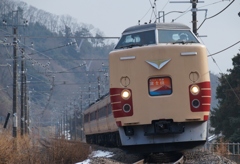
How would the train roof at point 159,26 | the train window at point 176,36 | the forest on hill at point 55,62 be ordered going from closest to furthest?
1. the train window at point 176,36
2. the train roof at point 159,26
3. the forest on hill at point 55,62

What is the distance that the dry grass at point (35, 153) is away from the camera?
72.6 ft

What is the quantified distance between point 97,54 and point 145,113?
12049 centimetres

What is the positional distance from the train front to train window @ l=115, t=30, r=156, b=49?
1.67ft

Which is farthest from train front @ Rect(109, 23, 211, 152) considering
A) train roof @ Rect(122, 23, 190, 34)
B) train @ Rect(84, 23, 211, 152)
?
train roof @ Rect(122, 23, 190, 34)

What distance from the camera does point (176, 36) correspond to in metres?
18.2

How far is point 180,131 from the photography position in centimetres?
1694

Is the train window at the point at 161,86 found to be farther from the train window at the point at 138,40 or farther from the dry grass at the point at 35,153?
the dry grass at the point at 35,153

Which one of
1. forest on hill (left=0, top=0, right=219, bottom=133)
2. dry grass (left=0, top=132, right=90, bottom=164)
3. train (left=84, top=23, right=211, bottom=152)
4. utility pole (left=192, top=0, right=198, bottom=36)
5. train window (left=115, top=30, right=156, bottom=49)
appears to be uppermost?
forest on hill (left=0, top=0, right=219, bottom=133)

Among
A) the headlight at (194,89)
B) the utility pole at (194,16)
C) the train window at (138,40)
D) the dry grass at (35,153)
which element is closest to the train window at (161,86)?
the headlight at (194,89)

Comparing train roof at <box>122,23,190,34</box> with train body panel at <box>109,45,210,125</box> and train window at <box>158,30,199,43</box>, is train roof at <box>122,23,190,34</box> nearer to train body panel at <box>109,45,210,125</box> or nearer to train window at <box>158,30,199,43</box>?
train window at <box>158,30,199,43</box>

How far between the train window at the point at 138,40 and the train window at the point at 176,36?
0.21 metres

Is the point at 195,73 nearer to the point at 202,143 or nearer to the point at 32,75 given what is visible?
the point at 202,143

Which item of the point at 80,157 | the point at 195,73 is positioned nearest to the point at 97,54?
the point at 80,157

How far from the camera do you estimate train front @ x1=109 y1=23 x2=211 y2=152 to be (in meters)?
16.9
